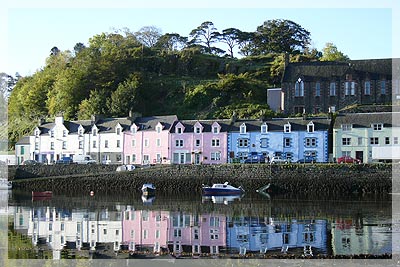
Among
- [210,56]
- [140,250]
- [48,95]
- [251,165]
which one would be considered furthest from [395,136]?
[48,95]

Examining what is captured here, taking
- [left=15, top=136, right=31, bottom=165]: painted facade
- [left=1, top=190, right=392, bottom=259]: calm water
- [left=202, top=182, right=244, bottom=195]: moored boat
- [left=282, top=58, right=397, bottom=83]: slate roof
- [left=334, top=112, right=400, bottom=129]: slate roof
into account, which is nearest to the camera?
[left=1, top=190, right=392, bottom=259]: calm water

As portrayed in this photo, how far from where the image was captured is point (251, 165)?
51.3m

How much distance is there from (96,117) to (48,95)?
21.5 metres

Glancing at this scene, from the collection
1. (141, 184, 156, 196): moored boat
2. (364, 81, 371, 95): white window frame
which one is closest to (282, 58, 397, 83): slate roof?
(364, 81, 371, 95): white window frame

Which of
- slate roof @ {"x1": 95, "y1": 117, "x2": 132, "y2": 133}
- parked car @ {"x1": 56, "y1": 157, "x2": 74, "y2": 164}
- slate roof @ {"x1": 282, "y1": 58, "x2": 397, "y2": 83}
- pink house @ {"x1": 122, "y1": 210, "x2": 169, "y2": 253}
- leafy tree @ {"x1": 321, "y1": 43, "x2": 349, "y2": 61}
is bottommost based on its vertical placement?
pink house @ {"x1": 122, "y1": 210, "x2": 169, "y2": 253}

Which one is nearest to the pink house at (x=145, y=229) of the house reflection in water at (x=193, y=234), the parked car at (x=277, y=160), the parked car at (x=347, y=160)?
the house reflection in water at (x=193, y=234)

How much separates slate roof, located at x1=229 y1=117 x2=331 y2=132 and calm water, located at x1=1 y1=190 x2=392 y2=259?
37.6ft

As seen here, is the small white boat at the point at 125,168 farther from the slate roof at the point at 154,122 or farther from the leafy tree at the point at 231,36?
the leafy tree at the point at 231,36

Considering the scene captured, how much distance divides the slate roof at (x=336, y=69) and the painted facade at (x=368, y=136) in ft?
38.1

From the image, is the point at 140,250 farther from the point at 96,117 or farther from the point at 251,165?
the point at 96,117

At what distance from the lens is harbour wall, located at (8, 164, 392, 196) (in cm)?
4800

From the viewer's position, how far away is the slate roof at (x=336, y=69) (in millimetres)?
65750

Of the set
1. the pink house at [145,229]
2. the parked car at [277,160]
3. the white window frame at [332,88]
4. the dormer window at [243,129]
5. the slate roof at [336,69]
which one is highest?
the slate roof at [336,69]

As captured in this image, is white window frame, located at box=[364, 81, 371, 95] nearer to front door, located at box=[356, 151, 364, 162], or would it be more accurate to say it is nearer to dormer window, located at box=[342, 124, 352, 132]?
dormer window, located at box=[342, 124, 352, 132]
